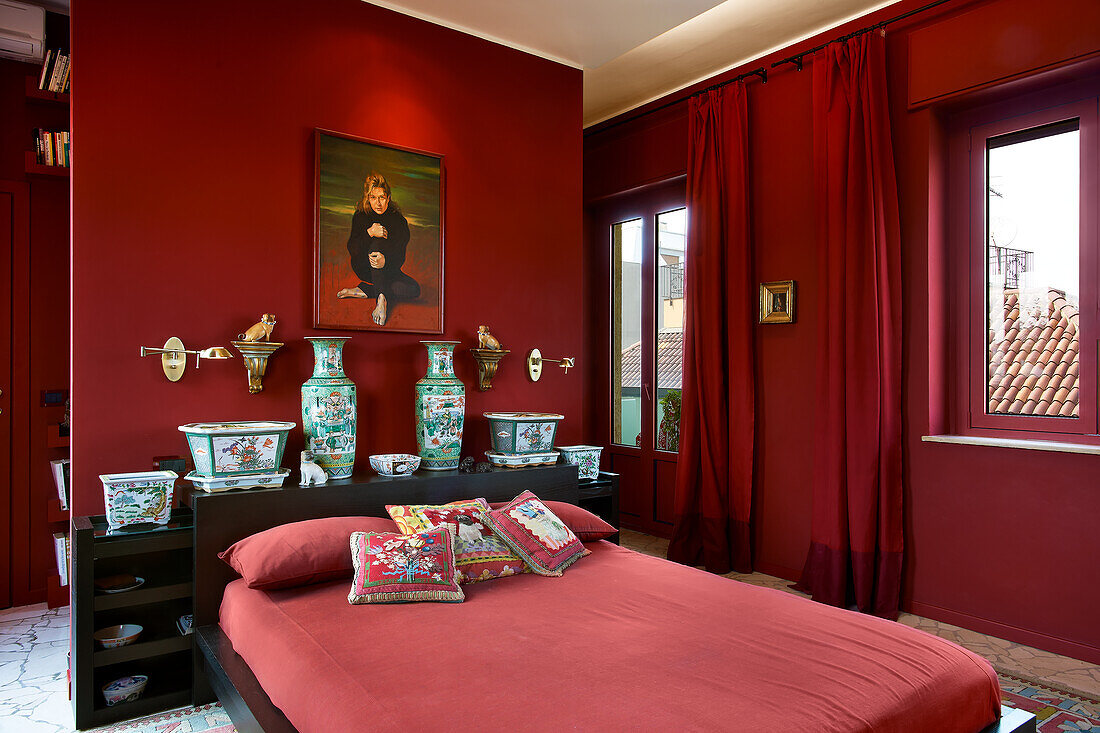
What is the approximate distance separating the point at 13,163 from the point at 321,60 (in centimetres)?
178

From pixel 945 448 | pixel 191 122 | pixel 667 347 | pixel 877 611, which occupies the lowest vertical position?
pixel 877 611

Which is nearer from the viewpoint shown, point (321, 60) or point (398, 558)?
point (398, 558)

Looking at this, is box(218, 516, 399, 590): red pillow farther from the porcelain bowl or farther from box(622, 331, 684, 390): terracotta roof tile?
box(622, 331, 684, 390): terracotta roof tile

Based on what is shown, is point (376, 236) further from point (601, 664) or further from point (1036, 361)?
point (1036, 361)

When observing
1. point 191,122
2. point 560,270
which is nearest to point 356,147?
point 191,122

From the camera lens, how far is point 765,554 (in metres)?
4.09

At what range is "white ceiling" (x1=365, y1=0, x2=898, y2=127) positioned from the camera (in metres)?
3.20

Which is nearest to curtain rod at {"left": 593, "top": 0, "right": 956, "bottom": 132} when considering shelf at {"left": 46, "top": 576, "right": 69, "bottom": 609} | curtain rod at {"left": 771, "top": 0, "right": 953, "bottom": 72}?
curtain rod at {"left": 771, "top": 0, "right": 953, "bottom": 72}

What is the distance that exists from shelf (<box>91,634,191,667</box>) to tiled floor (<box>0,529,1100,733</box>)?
0.22 m

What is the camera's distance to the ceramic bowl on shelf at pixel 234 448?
245 cm

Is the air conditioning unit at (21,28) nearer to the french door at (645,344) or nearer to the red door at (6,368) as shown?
the red door at (6,368)

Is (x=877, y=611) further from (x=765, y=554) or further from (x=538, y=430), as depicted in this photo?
(x=538, y=430)

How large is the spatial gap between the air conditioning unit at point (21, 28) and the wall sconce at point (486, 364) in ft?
8.09

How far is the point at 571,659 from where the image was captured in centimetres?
175
